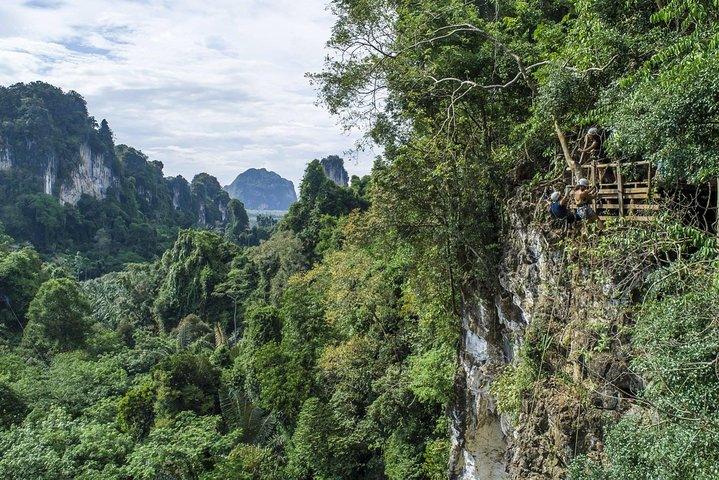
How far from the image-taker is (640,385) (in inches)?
225

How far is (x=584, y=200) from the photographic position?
22.6ft

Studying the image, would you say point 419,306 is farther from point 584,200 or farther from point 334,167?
point 334,167

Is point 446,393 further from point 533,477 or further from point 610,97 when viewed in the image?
point 610,97

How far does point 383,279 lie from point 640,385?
33.1 ft

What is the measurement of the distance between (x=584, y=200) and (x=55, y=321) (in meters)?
25.3

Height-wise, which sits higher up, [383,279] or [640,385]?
[383,279]

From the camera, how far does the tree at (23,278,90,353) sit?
912 inches

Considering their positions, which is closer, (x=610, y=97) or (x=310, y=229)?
(x=610, y=97)

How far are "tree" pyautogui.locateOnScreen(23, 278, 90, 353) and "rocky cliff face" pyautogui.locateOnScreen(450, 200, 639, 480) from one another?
2159cm

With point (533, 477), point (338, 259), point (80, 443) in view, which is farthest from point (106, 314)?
point (533, 477)

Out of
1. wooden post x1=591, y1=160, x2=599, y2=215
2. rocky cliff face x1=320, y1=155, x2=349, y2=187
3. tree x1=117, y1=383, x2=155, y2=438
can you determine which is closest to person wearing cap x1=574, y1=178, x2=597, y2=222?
wooden post x1=591, y1=160, x2=599, y2=215

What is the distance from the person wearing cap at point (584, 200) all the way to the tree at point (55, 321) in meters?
24.9

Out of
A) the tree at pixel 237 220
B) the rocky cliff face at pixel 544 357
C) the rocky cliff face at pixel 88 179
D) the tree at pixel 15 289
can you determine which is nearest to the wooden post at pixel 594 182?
the rocky cliff face at pixel 544 357

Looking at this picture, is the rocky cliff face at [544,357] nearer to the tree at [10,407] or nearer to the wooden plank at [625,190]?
the wooden plank at [625,190]
